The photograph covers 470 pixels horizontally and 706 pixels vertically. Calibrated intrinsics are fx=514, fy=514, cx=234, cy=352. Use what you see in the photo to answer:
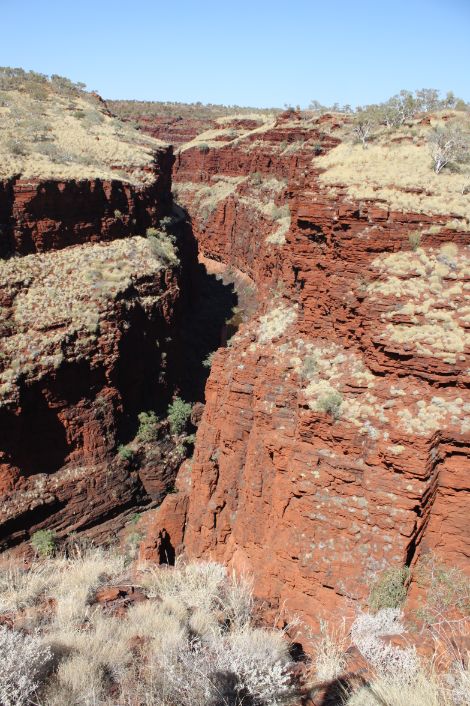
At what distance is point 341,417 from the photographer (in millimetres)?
11570

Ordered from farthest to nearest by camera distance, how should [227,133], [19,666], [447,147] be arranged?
[227,133], [447,147], [19,666]

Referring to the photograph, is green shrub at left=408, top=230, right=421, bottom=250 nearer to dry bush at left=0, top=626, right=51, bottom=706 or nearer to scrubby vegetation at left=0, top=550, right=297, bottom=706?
scrubby vegetation at left=0, top=550, right=297, bottom=706

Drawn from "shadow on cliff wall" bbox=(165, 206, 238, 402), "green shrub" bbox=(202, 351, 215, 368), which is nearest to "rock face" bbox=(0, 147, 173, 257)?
"shadow on cliff wall" bbox=(165, 206, 238, 402)

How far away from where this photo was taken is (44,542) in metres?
20.0

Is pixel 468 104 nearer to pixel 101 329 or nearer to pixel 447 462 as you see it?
pixel 101 329

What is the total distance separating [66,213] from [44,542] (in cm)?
1584

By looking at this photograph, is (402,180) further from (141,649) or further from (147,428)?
(147,428)

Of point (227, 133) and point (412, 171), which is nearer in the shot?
point (412, 171)

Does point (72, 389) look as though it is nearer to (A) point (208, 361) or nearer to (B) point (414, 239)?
(A) point (208, 361)

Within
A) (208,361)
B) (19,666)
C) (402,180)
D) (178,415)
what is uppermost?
(402,180)

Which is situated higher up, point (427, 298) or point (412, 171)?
point (412, 171)

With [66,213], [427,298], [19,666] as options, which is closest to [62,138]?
[66,213]

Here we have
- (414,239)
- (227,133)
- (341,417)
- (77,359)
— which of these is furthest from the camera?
(227,133)

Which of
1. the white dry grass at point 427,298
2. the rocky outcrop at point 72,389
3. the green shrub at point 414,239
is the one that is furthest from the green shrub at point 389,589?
the rocky outcrop at point 72,389
